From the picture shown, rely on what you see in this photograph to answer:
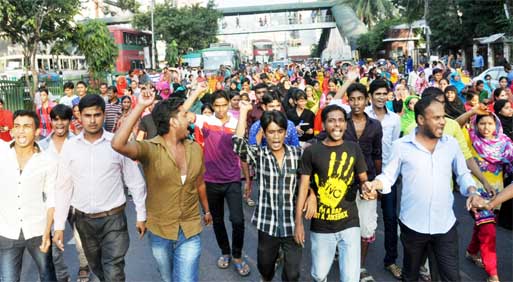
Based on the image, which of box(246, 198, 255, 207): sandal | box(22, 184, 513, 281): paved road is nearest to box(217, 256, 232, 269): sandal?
box(22, 184, 513, 281): paved road

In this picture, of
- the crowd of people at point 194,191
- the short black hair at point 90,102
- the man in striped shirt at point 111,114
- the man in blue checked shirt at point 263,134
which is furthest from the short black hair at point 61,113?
the man in striped shirt at point 111,114

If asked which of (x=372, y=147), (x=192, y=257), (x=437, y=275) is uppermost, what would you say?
(x=372, y=147)

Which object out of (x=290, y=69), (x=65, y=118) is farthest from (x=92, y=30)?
(x=65, y=118)

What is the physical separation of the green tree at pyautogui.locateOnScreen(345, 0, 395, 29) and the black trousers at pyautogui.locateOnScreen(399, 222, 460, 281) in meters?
52.1

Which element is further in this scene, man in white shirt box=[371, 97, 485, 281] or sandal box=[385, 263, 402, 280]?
sandal box=[385, 263, 402, 280]

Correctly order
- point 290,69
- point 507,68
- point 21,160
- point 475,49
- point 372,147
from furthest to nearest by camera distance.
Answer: point 475,49, point 290,69, point 507,68, point 372,147, point 21,160

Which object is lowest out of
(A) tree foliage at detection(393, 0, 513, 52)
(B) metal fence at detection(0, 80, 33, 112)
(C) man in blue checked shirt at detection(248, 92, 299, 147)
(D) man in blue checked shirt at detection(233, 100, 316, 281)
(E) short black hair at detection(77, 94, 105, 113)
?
(D) man in blue checked shirt at detection(233, 100, 316, 281)

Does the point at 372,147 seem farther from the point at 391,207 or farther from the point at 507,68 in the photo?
the point at 507,68

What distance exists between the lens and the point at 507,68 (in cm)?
1270

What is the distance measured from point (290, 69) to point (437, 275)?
1960 centimetres

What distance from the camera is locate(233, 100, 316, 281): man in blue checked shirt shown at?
145 inches

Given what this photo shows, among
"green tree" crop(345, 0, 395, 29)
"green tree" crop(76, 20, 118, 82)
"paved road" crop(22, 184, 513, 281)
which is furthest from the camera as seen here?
"green tree" crop(345, 0, 395, 29)

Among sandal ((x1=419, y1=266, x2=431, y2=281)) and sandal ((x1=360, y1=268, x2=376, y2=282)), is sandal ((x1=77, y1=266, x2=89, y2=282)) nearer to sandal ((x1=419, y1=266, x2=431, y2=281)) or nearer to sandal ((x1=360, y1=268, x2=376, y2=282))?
sandal ((x1=360, y1=268, x2=376, y2=282))

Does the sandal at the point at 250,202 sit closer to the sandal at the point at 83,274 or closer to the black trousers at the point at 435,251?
the sandal at the point at 83,274
